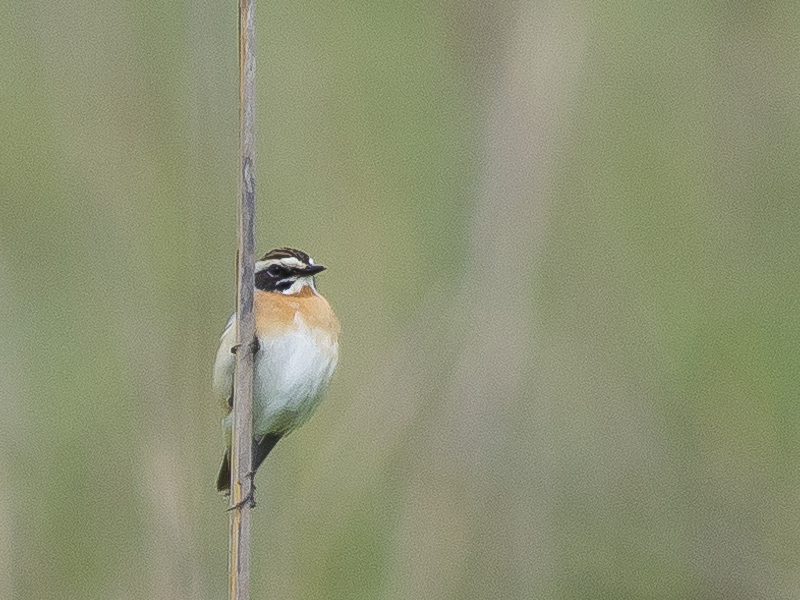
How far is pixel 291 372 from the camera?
3.26 m

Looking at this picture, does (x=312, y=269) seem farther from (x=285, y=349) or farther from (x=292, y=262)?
(x=285, y=349)

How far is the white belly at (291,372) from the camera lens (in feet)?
10.7

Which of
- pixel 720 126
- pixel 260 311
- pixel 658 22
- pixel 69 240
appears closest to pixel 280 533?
pixel 260 311

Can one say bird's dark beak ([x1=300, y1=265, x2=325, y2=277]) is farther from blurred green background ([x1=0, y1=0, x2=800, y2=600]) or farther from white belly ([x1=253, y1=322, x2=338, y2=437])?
blurred green background ([x1=0, y1=0, x2=800, y2=600])

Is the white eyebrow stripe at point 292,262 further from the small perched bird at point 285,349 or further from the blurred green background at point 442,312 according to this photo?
the blurred green background at point 442,312

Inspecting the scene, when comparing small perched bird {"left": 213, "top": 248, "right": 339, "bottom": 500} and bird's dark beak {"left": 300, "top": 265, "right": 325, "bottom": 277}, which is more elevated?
bird's dark beak {"left": 300, "top": 265, "right": 325, "bottom": 277}

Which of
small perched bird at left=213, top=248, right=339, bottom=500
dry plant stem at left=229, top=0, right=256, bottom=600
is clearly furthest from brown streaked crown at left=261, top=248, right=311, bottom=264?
dry plant stem at left=229, top=0, right=256, bottom=600

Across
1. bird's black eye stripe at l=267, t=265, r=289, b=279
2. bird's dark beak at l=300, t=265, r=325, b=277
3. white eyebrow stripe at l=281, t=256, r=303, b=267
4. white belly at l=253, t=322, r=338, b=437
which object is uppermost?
white eyebrow stripe at l=281, t=256, r=303, b=267

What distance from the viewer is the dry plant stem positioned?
246 cm

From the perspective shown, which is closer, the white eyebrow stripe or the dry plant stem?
the dry plant stem

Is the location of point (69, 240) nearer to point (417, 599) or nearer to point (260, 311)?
point (260, 311)

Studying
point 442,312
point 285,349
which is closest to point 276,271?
point 285,349

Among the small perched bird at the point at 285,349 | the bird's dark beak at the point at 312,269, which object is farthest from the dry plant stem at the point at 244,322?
the bird's dark beak at the point at 312,269

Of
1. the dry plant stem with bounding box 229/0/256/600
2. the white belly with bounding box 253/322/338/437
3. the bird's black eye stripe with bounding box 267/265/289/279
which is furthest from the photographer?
the bird's black eye stripe with bounding box 267/265/289/279
